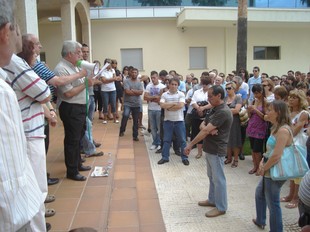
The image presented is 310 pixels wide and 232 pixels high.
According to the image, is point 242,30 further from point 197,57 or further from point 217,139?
point 217,139

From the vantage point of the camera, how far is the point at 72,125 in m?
4.52

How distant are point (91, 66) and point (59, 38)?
14686 millimetres

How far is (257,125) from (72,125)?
331cm

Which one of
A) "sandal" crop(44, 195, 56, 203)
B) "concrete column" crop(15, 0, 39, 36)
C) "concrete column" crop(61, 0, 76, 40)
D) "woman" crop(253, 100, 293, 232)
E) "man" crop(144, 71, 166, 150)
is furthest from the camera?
"concrete column" crop(61, 0, 76, 40)

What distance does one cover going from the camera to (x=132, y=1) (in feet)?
57.8

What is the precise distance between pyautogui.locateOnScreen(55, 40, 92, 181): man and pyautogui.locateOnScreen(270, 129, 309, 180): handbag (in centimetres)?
243

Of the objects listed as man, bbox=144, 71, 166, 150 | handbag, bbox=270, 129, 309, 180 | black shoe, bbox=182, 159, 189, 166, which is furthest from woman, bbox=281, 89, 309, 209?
man, bbox=144, 71, 166, 150

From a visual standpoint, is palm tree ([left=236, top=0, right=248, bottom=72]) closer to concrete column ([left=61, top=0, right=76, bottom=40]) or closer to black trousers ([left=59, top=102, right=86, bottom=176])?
concrete column ([left=61, top=0, right=76, bottom=40])

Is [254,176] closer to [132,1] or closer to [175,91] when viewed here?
[175,91]

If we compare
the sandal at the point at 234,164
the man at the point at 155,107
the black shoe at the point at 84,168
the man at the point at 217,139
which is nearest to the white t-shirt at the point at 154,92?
the man at the point at 155,107

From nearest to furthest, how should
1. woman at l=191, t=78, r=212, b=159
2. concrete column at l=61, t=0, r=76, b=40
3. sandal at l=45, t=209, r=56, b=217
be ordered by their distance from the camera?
sandal at l=45, t=209, r=56, b=217, woman at l=191, t=78, r=212, b=159, concrete column at l=61, t=0, r=76, b=40

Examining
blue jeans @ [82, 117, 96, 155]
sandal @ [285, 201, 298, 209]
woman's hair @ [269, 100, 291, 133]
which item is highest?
woman's hair @ [269, 100, 291, 133]

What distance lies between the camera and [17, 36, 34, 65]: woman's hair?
11.0 ft

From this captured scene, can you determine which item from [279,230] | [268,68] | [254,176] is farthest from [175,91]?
[268,68]
